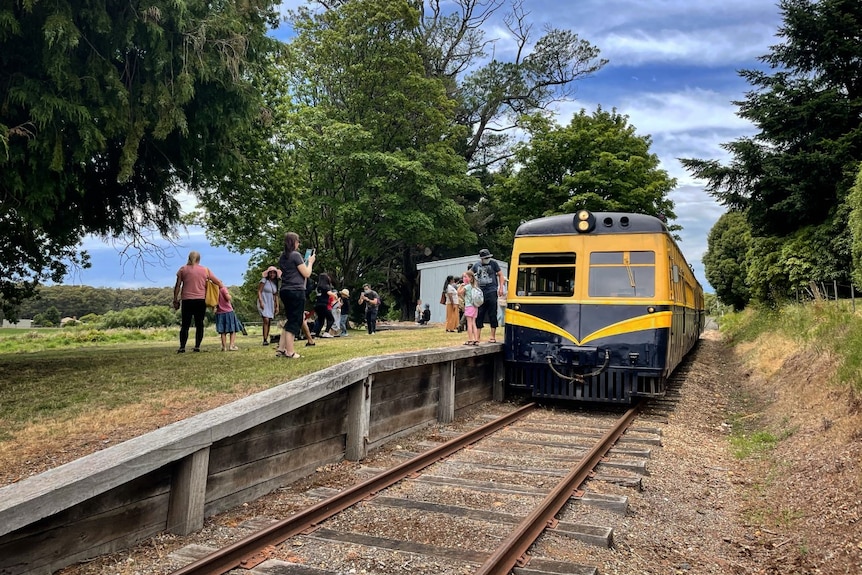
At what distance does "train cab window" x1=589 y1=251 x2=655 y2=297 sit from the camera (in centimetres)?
980

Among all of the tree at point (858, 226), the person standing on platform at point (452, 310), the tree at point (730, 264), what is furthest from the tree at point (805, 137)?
the tree at point (730, 264)

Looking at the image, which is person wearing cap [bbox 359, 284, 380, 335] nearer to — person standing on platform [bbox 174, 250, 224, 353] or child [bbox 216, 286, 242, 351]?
child [bbox 216, 286, 242, 351]

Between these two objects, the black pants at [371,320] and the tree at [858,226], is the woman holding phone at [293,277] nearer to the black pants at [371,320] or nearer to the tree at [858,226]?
the tree at [858,226]

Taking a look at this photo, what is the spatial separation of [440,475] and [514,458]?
3.52 ft

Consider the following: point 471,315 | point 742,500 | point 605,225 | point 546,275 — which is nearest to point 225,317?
point 471,315

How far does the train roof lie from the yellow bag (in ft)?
18.4

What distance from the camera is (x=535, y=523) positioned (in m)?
4.65

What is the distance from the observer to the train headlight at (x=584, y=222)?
10242 mm

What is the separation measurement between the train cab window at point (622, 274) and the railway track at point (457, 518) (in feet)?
9.74

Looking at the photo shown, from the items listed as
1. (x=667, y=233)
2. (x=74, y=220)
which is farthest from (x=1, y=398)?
(x=667, y=233)

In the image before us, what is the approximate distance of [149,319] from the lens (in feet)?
125

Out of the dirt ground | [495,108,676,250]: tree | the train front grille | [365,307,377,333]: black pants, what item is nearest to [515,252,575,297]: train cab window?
the train front grille

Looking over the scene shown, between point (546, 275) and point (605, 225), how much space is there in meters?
1.21

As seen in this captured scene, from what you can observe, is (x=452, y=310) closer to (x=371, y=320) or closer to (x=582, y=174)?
(x=371, y=320)
